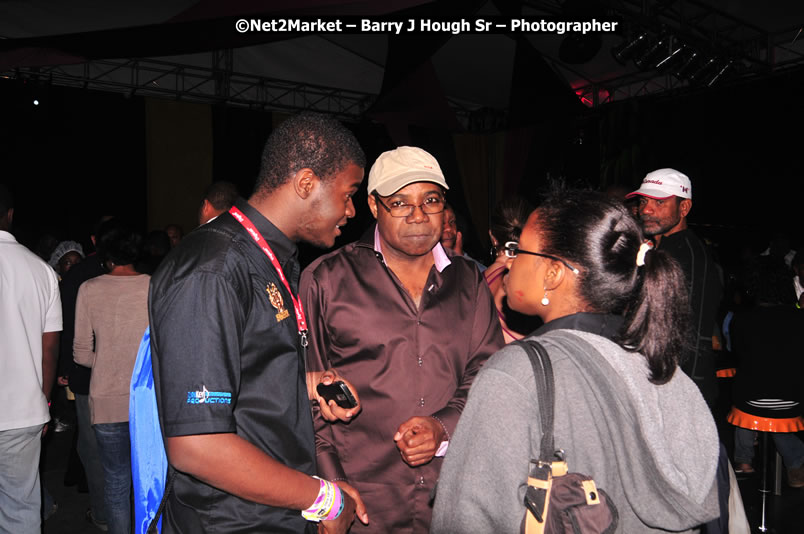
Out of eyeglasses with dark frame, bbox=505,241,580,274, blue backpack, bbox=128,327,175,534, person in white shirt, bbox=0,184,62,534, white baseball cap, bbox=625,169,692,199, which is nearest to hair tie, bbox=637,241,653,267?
eyeglasses with dark frame, bbox=505,241,580,274

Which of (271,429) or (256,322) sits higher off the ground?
(256,322)

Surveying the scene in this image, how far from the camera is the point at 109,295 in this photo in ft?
9.66

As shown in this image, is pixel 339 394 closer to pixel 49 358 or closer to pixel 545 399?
pixel 545 399

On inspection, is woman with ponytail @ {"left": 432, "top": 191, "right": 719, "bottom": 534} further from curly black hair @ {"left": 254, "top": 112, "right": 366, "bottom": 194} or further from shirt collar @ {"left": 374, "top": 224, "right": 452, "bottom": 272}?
shirt collar @ {"left": 374, "top": 224, "right": 452, "bottom": 272}

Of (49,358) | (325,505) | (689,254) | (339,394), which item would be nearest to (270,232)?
(339,394)

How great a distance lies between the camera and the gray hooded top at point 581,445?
1.08 metres

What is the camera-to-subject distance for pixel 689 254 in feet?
10.2

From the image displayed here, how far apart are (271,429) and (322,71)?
9.55m

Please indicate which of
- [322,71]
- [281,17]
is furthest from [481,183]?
[281,17]

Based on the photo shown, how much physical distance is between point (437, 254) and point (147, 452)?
1.09 meters

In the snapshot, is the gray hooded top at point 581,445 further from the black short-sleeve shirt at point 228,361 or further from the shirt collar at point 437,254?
the shirt collar at point 437,254

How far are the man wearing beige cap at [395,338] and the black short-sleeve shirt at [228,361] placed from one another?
45cm

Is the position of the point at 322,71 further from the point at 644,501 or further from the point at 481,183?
the point at 644,501

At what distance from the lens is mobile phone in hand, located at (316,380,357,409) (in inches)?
64.2
